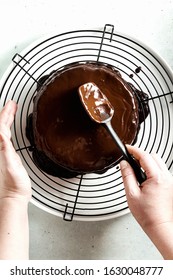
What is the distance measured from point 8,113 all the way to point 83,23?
408 mm

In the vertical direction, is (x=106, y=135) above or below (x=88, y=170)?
above

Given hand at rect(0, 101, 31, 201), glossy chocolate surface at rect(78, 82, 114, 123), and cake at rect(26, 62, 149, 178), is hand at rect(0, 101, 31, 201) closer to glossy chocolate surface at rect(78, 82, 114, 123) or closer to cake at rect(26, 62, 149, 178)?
cake at rect(26, 62, 149, 178)

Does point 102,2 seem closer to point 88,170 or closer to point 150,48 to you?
point 150,48

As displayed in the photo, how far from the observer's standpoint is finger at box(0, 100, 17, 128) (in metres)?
1.59

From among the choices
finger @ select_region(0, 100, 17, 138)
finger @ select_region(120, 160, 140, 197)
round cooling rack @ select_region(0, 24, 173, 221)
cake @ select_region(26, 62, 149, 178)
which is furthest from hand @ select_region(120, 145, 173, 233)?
finger @ select_region(0, 100, 17, 138)

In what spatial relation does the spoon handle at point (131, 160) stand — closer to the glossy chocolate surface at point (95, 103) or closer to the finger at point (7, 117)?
the glossy chocolate surface at point (95, 103)

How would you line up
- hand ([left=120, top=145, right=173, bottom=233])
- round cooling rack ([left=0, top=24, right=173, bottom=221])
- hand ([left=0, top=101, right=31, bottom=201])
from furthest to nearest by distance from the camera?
round cooling rack ([left=0, top=24, right=173, bottom=221])
hand ([left=0, top=101, right=31, bottom=201])
hand ([left=120, top=145, right=173, bottom=233])

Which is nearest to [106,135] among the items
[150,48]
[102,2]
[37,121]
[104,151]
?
[104,151]

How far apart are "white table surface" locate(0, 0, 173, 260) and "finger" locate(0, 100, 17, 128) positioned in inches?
6.6

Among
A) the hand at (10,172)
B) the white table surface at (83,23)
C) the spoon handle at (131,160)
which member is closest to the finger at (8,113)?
the hand at (10,172)

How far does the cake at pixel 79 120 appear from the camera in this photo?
1556 millimetres
